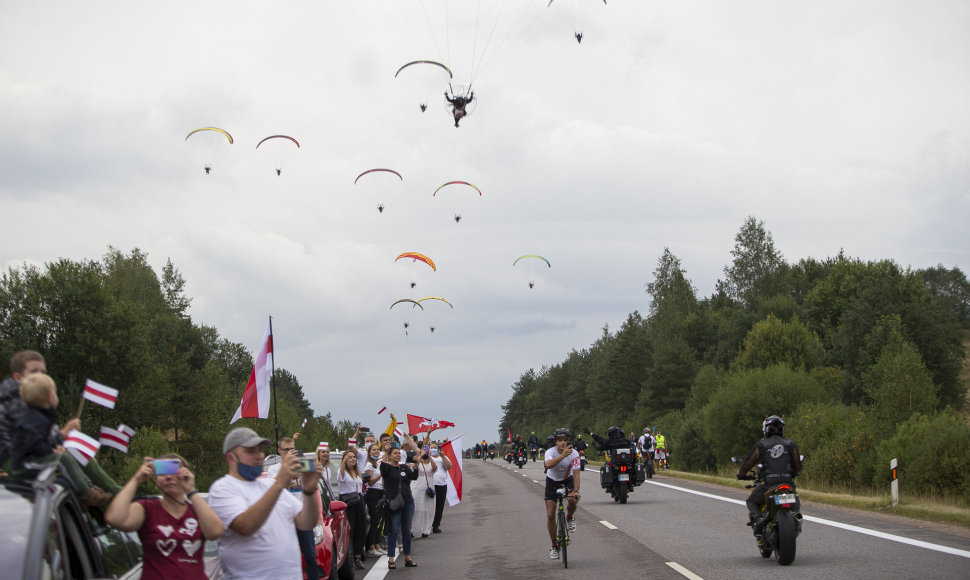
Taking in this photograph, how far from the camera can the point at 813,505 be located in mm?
21312

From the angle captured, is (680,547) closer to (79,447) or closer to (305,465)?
(305,465)

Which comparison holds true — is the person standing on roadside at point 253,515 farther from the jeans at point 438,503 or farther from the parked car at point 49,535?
the jeans at point 438,503

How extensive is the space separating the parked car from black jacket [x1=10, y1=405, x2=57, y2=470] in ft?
0.46

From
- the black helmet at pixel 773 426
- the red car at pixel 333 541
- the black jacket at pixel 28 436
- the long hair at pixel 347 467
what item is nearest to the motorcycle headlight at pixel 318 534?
the red car at pixel 333 541

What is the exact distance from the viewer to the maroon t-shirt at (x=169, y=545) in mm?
5273

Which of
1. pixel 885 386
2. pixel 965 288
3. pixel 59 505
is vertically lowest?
pixel 59 505

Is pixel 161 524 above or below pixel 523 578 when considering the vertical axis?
above

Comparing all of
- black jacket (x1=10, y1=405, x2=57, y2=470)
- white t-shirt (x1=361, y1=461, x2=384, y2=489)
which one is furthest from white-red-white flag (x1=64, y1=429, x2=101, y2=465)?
white t-shirt (x1=361, y1=461, x2=384, y2=489)

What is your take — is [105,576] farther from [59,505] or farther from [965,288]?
[965,288]

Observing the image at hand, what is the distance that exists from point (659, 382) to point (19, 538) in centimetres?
8077

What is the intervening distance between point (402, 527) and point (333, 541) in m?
4.01

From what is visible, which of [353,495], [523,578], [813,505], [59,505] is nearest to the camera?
[59,505]

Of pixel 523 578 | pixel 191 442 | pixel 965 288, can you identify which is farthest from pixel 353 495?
pixel 965 288

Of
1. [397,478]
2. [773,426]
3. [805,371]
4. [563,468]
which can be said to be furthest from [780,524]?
[805,371]
